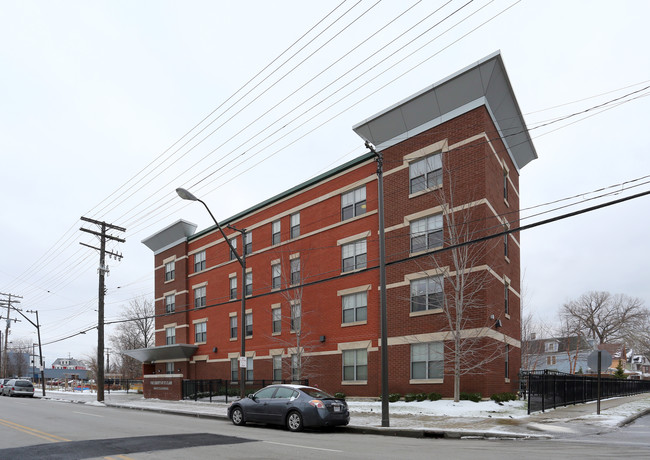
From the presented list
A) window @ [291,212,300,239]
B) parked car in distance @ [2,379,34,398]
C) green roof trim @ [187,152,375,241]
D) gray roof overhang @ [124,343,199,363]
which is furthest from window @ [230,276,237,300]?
parked car in distance @ [2,379,34,398]

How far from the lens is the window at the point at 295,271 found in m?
31.8

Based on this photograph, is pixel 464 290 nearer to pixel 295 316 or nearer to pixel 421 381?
pixel 421 381

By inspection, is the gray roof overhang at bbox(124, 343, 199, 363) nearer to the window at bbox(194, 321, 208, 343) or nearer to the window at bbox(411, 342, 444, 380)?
the window at bbox(194, 321, 208, 343)

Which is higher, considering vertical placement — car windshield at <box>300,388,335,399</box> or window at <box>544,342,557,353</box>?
car windshield at <box>300,388,335,399</box>

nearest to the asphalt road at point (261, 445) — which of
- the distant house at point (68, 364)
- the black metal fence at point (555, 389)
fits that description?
the black metal fence at point (555, 389)

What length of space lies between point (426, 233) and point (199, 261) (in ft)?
75.1

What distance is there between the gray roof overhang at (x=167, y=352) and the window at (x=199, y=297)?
10.6ft

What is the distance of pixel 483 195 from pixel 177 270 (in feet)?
95.1

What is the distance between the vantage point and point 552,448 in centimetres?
1141

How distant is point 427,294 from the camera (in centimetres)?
2384

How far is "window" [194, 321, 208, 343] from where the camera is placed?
40000 mm

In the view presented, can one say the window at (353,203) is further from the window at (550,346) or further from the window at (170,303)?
the window at (550,346)

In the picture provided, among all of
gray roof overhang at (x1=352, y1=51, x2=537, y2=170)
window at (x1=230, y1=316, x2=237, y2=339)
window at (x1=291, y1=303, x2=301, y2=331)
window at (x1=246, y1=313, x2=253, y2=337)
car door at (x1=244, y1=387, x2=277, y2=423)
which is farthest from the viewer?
window at (x1=230, y1=316, x2=237, y2=339)

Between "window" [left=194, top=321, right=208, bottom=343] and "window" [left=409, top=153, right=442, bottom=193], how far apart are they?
2194 centimetres
